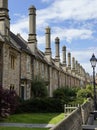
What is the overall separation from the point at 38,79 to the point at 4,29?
12235 millimetres

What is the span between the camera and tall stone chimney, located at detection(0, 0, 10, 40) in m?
31.7

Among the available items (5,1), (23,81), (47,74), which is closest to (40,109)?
(23,81)

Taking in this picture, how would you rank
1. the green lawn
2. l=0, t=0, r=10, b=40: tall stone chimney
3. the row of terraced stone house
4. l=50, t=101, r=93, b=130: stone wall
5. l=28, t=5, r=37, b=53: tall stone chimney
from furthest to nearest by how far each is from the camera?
l=28, t=5, r=37, b=53: tall stone chimney
l=0, t=0, r=10, b=40: tall stone chimney
the row of terraced stone house
the green lawn
l=50, t=101, r=93, b=130: stone wall

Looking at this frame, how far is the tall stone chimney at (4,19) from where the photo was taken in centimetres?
3166

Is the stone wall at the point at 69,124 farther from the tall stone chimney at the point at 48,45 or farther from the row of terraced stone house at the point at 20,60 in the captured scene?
the tall stone chimney at the point at 48,45

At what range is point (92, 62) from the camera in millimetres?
26047

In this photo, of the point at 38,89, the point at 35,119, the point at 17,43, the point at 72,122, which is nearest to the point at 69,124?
the point at 72,122

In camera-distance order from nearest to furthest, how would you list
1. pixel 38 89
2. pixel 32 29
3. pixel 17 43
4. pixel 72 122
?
pixel 72 122 < pixel 17 43 < pixel 38 89 < pixel 32 29

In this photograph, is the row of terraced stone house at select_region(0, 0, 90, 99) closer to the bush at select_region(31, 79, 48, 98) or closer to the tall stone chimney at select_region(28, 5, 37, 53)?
the tall stone chimney at select_region(28, 5, 37, 53)

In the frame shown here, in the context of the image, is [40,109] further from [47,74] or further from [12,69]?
[47,74]

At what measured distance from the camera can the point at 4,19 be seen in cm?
3186

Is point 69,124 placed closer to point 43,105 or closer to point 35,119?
point 35,119

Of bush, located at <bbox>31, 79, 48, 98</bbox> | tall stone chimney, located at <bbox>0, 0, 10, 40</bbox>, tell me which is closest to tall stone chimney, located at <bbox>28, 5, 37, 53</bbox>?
bush, located at <bbox>31, 79, 48, 98</bbox>

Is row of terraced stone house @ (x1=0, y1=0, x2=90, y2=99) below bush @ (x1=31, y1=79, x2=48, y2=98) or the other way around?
the other way around
